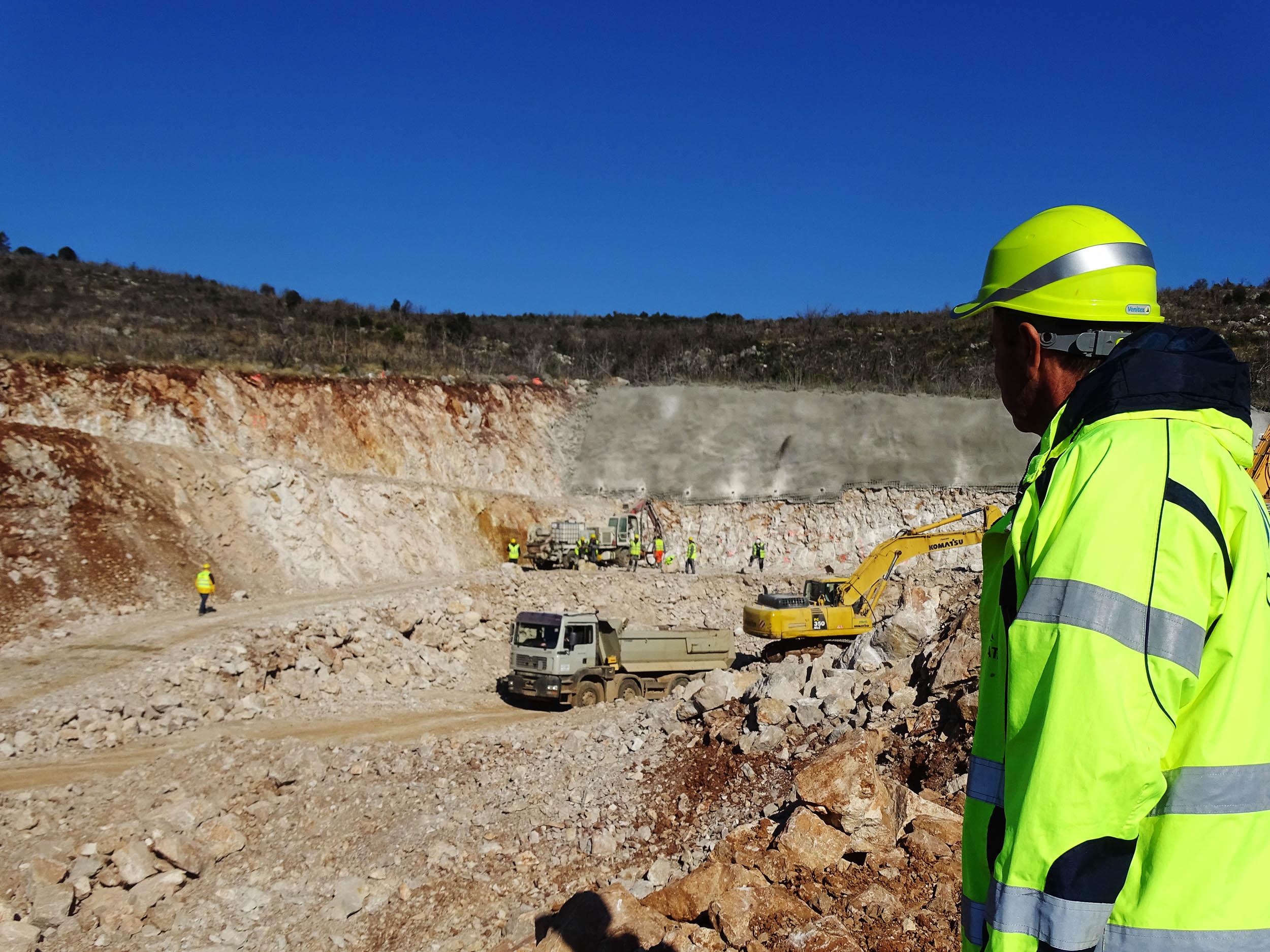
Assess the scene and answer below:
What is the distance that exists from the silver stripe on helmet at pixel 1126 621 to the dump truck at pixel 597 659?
53.7 ft

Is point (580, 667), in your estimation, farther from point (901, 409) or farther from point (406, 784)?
point (901, 409)

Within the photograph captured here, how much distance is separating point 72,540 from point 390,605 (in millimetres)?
7772

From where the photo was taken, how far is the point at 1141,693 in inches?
60.5

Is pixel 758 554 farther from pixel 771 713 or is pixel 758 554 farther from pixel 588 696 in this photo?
pixel 771 713

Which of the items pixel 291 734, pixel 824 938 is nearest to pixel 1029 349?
pixel 824 938

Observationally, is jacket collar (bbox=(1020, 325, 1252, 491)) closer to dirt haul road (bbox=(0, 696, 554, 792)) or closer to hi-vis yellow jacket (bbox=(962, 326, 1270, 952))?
hi-vis yellow jacket (bbox=(962, 326, 1270, 952))

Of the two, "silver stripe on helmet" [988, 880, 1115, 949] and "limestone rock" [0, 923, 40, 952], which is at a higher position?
"silver stripe on helmet" [988, 880, 1115, 949]

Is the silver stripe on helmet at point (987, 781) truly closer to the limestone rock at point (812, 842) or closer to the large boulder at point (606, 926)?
the large boulder at point (606, 926)

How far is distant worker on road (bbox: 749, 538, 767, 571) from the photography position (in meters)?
35.4

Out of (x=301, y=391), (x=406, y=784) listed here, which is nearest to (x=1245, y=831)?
(x=406, y=784)

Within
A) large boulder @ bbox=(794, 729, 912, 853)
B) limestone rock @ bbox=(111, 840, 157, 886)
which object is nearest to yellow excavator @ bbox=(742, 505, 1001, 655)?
large boulder @ bbox=(794, 729, 912, 853)

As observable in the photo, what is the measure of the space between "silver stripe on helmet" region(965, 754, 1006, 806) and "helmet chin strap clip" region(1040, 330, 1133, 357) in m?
0.91

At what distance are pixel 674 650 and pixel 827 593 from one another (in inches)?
143

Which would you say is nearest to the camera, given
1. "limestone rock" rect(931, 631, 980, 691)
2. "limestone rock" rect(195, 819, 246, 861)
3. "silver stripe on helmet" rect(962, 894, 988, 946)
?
"silver stripe on helmet" rect(962, 894, 988, 946)
